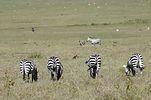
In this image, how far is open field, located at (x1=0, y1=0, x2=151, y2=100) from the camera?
15.2 metres

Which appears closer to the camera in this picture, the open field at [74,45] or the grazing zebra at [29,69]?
the open field at [74,45]

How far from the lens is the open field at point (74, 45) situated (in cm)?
1525

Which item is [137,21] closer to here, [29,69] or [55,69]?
[55,69]

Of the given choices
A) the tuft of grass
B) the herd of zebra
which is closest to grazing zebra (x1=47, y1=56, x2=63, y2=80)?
the herd of zebra

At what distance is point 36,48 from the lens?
40719mm

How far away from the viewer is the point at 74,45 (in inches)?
1679

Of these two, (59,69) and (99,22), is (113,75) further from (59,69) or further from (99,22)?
(99,22)

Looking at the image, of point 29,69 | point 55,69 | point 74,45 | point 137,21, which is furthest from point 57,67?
point 137,21

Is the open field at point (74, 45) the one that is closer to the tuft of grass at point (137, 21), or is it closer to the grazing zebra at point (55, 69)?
the tuft of grass at point (137, 21)

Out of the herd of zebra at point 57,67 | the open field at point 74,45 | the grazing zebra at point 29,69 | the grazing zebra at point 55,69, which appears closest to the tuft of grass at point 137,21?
the open field at point 74,45

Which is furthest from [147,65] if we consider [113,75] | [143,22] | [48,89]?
[143,22]

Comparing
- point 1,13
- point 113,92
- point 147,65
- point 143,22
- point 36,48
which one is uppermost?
point 1,13

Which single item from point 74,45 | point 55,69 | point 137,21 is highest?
point 137,21

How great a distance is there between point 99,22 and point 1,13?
21.8 m
